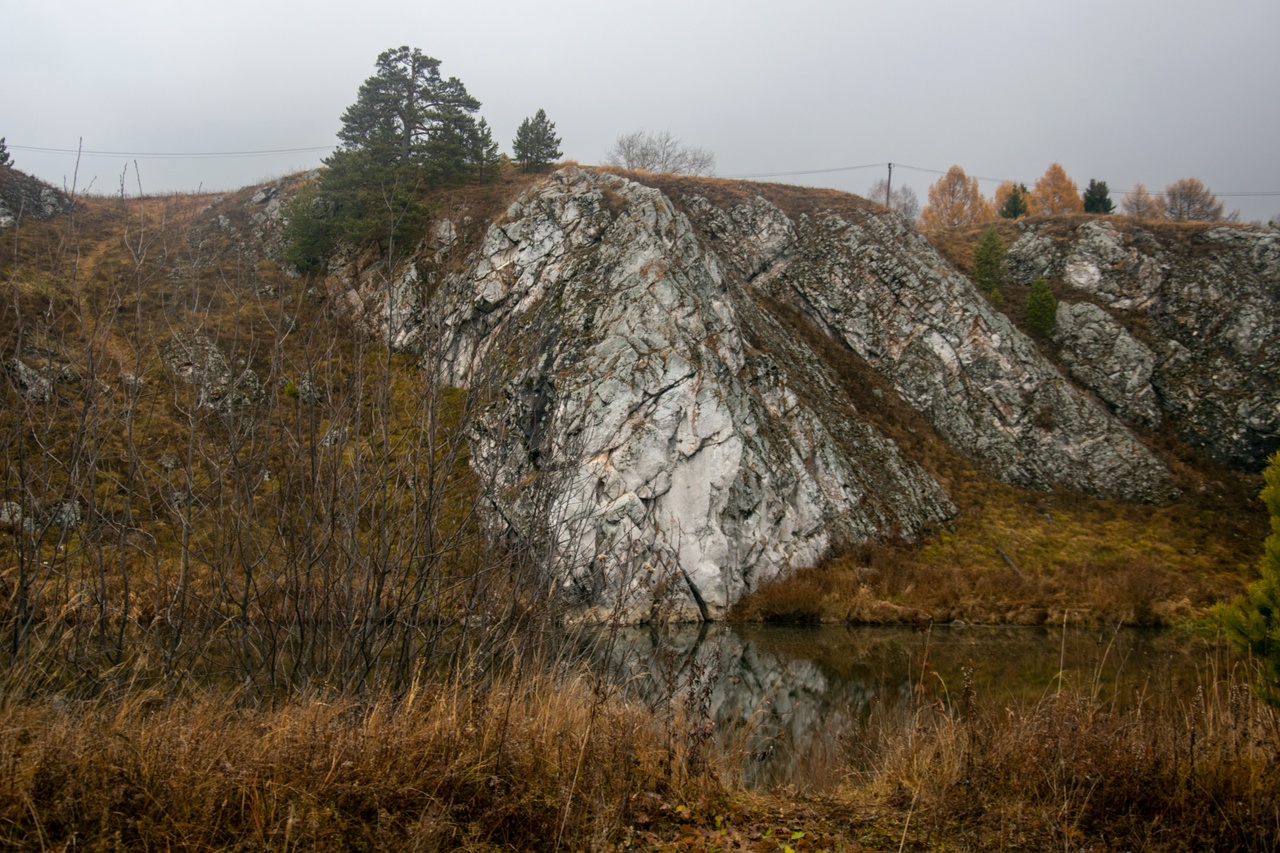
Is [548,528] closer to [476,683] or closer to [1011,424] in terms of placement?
[476,683]

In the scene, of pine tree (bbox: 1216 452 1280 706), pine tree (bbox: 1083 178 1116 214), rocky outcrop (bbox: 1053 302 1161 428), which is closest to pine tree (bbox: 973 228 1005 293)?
rocky outcrop (bbox: 1053 302 1161 428)

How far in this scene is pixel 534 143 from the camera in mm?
35156

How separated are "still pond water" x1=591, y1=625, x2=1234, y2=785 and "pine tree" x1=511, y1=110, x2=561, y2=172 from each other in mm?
24304

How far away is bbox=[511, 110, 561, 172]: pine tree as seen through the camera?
35031 mm

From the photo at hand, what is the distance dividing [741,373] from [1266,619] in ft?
66.1

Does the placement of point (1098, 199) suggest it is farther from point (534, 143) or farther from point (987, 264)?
point (534, 143)

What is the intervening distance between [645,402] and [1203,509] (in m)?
22.1

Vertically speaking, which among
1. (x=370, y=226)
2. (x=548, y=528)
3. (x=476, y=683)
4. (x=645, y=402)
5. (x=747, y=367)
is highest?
(x=370, y=226)

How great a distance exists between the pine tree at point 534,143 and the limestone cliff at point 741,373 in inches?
171

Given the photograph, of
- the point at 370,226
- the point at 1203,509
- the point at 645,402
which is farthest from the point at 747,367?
the point at 1203,509

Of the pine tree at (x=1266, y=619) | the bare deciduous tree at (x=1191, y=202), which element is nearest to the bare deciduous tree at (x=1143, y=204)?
the bare deciduous tree at (x=1191, y=202)

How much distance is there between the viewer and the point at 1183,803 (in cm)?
416

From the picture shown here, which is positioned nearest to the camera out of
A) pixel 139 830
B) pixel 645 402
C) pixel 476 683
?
pixel 139 830

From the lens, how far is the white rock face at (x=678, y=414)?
69.5ft
